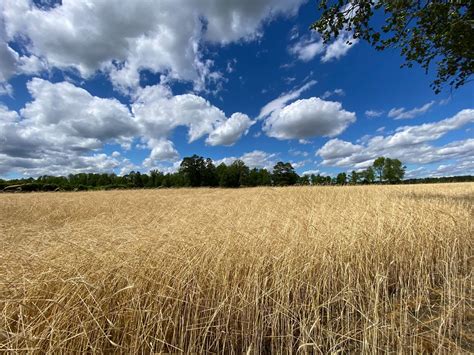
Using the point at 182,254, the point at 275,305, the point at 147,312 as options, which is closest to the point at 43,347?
the point at 147,312

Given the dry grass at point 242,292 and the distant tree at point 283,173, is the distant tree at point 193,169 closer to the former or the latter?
the distant tree at point 283,173

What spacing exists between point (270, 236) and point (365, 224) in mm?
2181

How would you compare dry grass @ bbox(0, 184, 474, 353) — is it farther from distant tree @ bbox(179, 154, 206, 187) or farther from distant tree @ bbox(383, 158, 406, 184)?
distant tree @ bbox(383, 158, 406, 184)

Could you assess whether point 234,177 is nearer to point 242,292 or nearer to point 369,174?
point 369,174

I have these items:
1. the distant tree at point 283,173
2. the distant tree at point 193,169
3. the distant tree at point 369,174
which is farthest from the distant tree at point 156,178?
the distant tree at point 369,174

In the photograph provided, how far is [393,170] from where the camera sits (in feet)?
246

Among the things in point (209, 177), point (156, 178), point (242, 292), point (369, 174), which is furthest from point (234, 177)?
point (242, 292)

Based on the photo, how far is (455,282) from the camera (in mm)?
3104

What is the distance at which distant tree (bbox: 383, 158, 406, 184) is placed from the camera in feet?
243

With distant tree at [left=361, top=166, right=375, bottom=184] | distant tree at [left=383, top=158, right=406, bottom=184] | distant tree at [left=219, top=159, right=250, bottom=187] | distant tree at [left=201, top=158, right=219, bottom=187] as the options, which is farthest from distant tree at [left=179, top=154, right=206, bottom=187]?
distant tree at [left=383, top=158, right=406, bottom=184]

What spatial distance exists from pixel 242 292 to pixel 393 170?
296 ft

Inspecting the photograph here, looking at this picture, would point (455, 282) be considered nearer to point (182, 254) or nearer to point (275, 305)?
point (275, 305)

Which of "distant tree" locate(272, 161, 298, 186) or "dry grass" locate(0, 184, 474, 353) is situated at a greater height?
"distant tree" locate(272, 161, 298, 186)

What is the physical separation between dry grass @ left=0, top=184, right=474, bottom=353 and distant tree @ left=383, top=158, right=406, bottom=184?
84804mm
